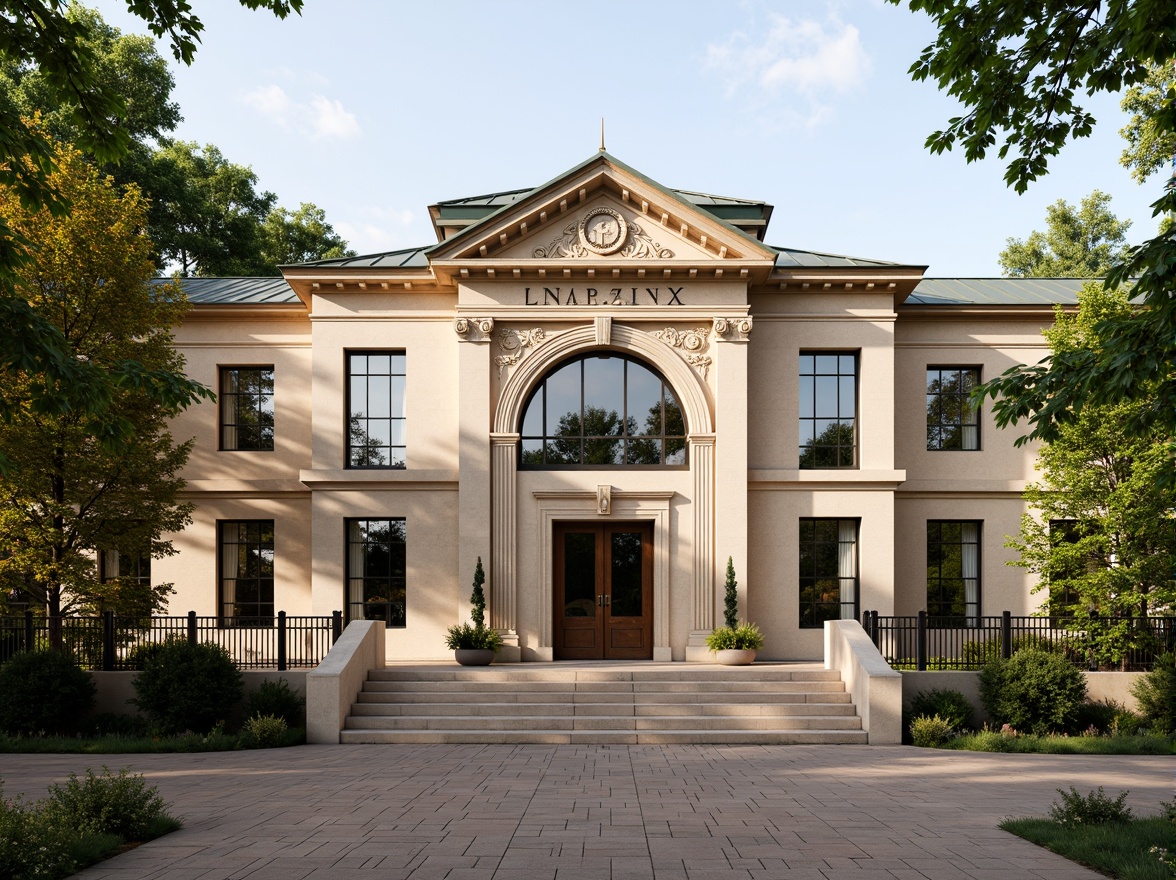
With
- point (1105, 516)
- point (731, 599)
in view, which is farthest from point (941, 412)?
point (731, 599)

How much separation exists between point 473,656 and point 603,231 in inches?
381

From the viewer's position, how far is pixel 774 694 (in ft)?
52.2

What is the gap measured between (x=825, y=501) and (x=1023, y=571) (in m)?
5.15

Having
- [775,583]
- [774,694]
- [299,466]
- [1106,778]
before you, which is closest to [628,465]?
[775,583]

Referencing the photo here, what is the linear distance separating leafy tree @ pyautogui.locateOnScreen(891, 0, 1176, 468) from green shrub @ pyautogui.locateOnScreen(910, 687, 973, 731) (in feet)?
26.5

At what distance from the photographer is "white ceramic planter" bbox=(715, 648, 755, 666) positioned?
18.1 m

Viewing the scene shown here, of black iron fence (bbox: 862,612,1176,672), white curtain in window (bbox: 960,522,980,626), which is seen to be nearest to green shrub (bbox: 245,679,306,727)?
black iron fence (bbox: 862,612,1176,672)

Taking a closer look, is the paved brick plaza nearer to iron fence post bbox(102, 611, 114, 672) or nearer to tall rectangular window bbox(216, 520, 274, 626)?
iron fence post bbox(102, 611, 114, 672)

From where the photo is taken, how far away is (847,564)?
67.6ft

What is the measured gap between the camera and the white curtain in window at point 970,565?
21.2 m

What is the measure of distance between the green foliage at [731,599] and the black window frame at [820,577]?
1873 mm

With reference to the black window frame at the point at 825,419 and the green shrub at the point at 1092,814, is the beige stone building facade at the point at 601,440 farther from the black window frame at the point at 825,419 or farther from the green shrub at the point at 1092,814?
the green shrub at the point at 1092,814

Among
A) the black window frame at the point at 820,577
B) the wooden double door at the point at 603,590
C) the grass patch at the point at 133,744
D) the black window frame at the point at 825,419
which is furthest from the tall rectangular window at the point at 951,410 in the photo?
the grass patch at the point at 133,744

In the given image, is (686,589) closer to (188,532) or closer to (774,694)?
(774,694)
